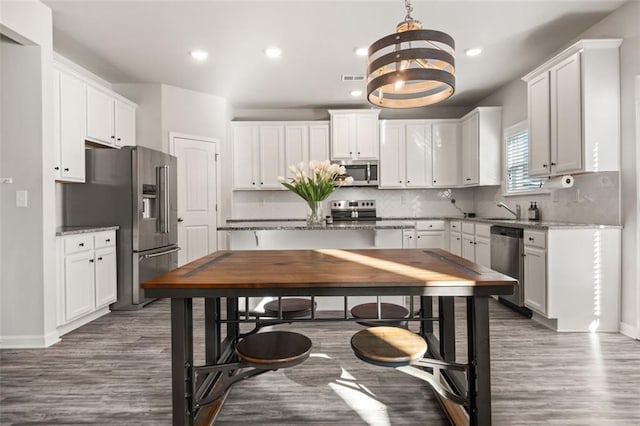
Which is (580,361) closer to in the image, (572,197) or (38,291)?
(572,197)

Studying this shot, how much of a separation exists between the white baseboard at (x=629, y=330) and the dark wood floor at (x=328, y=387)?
76 millimetres

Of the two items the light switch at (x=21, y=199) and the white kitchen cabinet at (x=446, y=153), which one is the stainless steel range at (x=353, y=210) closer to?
the white kitchen cabinet at (x=446, y=153)

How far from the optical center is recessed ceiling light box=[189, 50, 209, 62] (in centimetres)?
379

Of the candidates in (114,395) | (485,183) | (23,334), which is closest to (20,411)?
A: (114,395)

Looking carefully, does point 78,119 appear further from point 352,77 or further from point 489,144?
point 489,144

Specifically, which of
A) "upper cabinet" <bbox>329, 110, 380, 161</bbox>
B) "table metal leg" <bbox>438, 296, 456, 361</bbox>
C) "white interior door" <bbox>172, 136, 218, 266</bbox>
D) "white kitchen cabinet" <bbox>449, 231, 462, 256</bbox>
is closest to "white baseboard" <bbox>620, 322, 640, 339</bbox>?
"table metal leg" <bbox>438, 296, 456, 361</bbox>

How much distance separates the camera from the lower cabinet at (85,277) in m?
3.03

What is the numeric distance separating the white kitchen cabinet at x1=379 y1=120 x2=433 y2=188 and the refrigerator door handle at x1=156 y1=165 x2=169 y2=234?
10.5 ft

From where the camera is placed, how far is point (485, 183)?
494 cm

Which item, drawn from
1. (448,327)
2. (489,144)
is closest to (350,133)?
(489,144)

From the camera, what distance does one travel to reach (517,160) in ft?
15.1

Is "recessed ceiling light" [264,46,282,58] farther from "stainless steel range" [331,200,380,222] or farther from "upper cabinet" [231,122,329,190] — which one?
"stainless steel range" [331,200,380,222]

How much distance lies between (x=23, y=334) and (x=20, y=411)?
3.96ft

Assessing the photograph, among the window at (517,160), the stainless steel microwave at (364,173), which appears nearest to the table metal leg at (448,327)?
the window at (517,160)
